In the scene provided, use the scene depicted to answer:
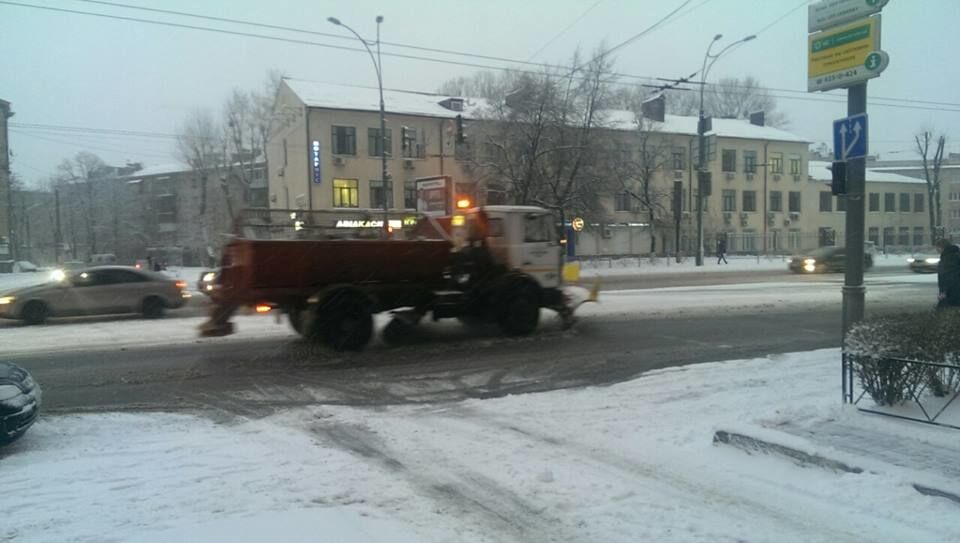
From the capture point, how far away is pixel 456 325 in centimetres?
1489

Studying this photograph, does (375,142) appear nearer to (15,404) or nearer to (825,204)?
(15,404)

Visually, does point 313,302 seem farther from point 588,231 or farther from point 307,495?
point 588,231

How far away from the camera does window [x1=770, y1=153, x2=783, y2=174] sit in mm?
63438

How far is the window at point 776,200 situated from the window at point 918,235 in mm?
19127

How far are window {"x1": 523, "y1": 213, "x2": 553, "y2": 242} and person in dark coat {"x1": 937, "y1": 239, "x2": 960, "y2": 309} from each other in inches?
266

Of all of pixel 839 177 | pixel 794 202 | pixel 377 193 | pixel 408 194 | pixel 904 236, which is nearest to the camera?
pixel 839 177

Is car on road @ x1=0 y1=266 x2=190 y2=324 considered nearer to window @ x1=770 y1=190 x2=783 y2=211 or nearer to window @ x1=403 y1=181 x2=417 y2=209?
window @ x1=403 y1=181 x2=417 y2=209

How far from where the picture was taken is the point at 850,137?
8.32 meters

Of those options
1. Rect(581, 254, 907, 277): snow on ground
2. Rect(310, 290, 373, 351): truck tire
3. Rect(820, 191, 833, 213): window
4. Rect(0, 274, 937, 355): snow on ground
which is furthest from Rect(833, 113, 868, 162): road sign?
Rect(820, 191, 833, 213): window

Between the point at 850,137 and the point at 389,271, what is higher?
the point at 850,137

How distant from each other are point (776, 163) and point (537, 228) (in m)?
57.3

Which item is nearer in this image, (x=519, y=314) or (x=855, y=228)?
(x=855, y=228)

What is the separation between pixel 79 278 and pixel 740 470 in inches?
655

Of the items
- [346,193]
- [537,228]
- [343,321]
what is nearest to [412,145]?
[346,193]
